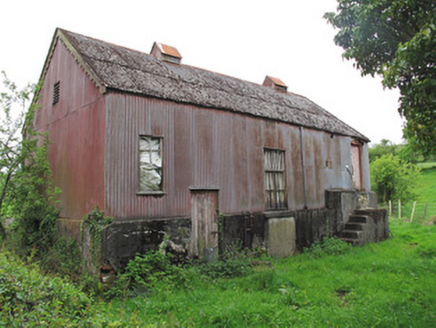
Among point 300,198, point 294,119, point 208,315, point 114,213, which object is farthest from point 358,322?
point 294,119

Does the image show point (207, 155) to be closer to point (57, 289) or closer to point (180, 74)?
point (180, 74)

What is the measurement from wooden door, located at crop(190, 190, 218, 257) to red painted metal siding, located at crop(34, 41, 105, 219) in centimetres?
279

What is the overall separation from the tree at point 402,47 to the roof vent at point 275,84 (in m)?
10.2

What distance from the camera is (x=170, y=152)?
970cm

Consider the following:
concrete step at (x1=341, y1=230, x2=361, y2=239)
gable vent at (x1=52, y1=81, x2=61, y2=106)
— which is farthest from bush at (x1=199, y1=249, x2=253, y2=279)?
gable vent at (x1=52, y1=81, x2=61, y2=106)

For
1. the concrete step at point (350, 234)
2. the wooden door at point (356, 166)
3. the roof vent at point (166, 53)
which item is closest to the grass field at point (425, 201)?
the wooden door at point (356, 166)

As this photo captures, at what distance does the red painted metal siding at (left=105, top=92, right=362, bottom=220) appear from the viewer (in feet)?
28.7

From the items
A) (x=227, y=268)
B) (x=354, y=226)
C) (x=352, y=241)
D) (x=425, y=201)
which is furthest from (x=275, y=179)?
(x=425, y=201)

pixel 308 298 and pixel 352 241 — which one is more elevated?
pixel 352 241

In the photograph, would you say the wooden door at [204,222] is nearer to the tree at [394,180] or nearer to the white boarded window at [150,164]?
the white boarded window at [150,164]

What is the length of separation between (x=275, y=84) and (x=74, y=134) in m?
10.4

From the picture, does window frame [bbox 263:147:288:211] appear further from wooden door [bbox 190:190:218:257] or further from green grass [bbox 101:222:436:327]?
wooden door [bbox 190:190:218:257]

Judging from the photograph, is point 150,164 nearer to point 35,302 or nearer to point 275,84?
point 35,302

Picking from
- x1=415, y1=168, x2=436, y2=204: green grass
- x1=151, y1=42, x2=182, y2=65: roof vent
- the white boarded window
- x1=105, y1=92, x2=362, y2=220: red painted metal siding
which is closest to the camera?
x1=105, y1=92, x2=362, y2=220: red painted metal siding
